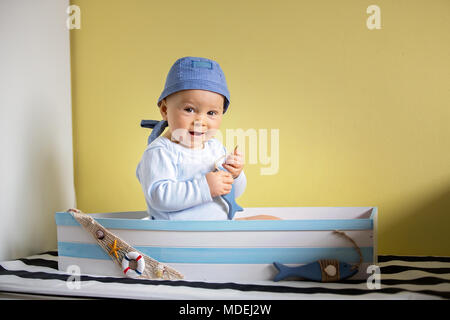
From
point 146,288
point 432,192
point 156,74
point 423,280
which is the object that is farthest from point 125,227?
point 432,192

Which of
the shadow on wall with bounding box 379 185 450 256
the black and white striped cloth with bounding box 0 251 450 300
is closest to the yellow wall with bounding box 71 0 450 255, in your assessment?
the shadow on wall with bounding box 379 185 450 256

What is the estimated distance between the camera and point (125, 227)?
2.97 feet

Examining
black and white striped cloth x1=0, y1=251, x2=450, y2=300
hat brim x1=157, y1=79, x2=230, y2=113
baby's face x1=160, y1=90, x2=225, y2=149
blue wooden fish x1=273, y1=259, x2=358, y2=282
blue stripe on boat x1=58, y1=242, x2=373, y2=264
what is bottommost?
black and white striped cloth x1=0, y1=251, x2=450, y2=300

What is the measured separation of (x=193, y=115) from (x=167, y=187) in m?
0.19

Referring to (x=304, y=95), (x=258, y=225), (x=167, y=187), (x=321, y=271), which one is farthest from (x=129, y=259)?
(x=304, y=95)

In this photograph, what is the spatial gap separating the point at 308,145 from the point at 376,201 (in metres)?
0.29

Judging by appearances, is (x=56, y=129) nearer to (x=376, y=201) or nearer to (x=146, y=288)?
(x=146, y=288)

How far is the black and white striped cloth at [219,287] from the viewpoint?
0.75 meters

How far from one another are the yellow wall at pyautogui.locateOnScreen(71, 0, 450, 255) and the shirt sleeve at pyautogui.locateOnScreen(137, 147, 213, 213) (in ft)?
1.92

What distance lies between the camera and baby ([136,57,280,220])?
3.04 feet

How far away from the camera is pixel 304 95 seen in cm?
146

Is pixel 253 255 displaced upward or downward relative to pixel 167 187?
downward

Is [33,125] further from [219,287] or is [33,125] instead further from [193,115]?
[219,287]

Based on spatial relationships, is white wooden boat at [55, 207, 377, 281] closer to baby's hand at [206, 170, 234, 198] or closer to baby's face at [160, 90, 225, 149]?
baby's hand at [206, 170, 234, 198]
